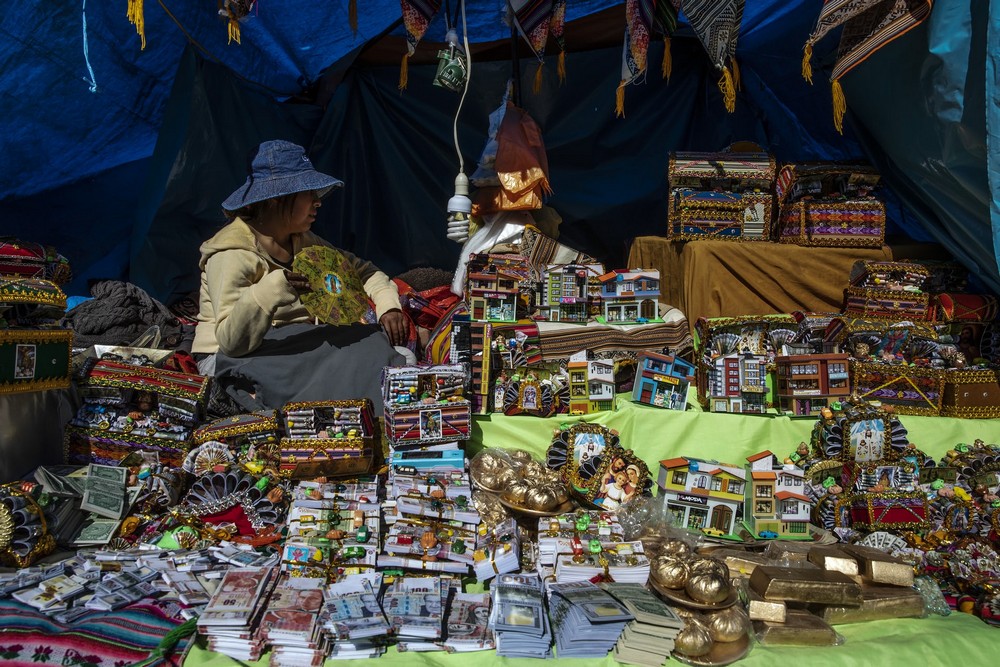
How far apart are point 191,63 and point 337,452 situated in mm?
3212

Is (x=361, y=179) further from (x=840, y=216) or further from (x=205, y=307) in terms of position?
(x=840, y=216)

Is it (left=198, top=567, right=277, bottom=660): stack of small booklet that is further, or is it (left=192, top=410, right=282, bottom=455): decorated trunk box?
(left=192, top=410, right=282, bottom=455): decorated trunk box

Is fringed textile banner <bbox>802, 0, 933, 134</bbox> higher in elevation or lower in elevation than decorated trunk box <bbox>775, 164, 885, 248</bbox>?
higher

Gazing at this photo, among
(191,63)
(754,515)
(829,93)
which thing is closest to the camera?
(754,515)

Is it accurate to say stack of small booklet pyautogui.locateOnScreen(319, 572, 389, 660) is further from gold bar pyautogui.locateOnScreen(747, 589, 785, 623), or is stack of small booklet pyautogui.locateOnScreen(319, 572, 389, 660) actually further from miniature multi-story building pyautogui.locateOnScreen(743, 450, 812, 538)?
miniature multi-story building pyautogui.locateOnScreen(743, 450, 812, 538)

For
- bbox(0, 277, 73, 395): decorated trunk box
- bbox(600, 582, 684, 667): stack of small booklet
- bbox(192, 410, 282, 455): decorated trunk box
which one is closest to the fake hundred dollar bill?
bbox(192, 410, 282, 455): decorated trunk box

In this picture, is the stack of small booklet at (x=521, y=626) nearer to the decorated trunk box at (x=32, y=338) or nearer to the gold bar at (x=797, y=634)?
the gold bar at (x=797, y=634)

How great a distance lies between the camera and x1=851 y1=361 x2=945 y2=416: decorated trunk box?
3.62m

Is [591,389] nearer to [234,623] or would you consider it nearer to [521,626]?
[521,626]

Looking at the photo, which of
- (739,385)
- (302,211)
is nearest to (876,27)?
(739,385)

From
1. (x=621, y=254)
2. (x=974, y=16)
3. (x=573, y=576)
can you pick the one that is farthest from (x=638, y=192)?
(x=573, y=576)

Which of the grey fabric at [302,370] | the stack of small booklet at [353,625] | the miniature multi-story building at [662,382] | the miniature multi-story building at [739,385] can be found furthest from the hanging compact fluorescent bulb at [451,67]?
the stack of small booklet at [353,625]

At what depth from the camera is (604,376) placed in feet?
12.1

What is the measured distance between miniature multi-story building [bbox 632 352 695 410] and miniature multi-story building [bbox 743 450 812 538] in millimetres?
560
